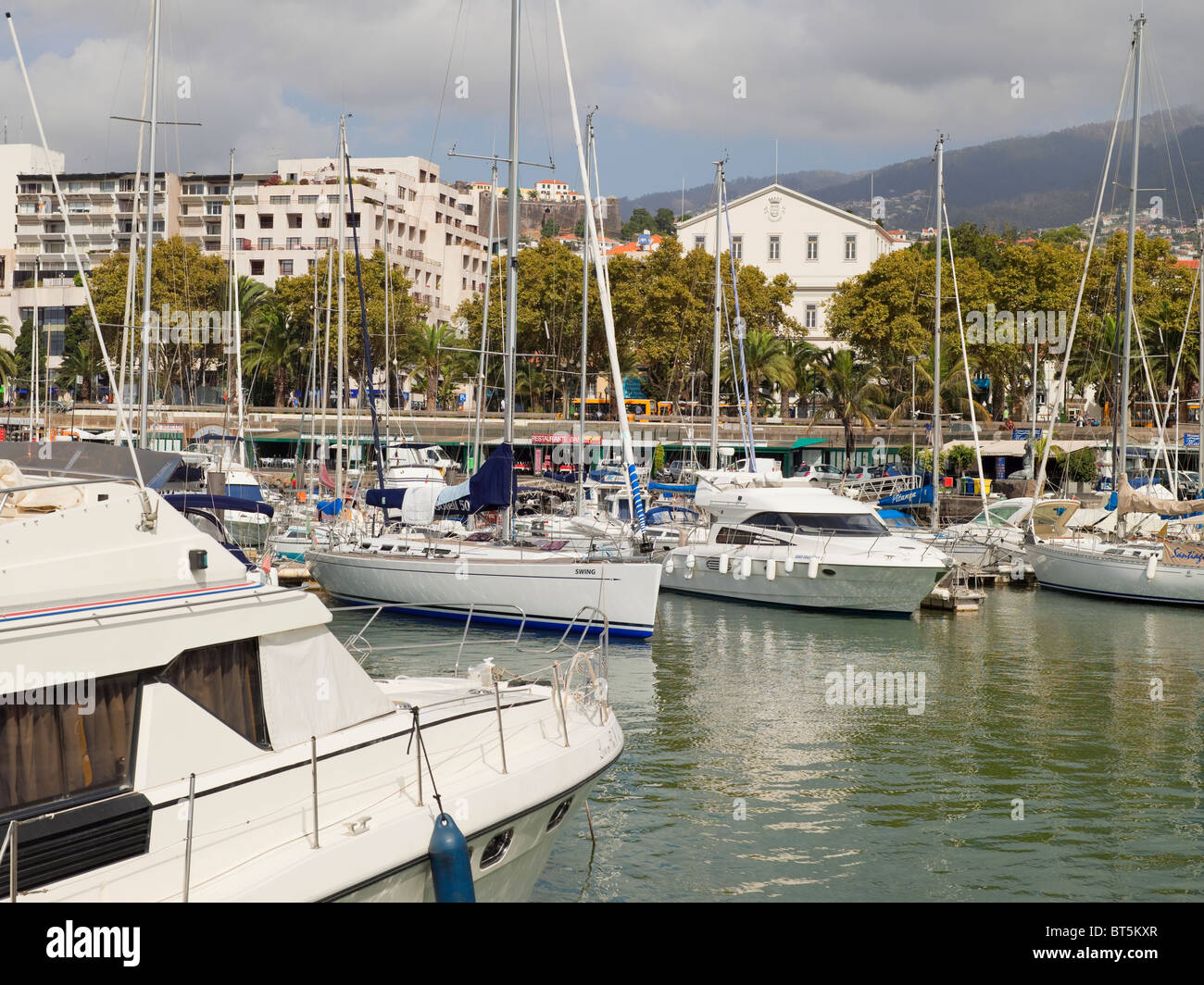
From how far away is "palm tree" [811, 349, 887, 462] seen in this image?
177ft

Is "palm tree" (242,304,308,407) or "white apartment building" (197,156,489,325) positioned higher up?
"white apartment building" (197,156,489,325)

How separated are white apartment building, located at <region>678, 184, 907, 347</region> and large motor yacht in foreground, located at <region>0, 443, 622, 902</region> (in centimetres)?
6842

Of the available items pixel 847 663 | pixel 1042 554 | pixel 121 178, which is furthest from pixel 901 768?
pixel 121 178

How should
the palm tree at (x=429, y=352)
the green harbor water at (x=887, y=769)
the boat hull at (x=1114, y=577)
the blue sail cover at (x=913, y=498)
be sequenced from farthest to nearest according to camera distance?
the palm tree at (x=429, y=352) → the blue sail cover at (x=913, y=498) → the boat hull at (x=1114, y=577) → the green harbor water at (x=887, y=769)

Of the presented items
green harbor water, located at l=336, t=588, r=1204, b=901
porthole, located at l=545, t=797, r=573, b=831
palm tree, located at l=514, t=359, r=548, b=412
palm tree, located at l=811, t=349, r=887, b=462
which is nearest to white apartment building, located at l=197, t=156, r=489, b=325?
palm tree, located at l=514, t=359, r=548, b=412

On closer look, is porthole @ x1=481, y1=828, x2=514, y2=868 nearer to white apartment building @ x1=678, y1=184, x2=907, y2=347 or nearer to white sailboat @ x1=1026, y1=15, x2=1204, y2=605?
white sailboat @ x1=1026, y1=15, x2=1204, y2=605

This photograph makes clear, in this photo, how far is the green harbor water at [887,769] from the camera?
9672mm

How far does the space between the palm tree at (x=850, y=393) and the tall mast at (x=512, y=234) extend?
33731 millimetres

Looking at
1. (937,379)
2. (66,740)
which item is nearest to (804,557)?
(937,379)

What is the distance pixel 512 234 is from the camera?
2180cm

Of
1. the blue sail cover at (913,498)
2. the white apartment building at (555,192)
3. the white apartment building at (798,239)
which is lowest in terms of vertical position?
Answer: the blue sail cover at (913,498)

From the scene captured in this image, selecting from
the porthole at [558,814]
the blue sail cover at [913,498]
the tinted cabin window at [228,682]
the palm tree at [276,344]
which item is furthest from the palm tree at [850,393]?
the tinted cabin window at [228,682]

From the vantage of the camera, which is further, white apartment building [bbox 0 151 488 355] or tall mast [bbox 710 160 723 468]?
white apartment building [bbox 0 151 488 355]

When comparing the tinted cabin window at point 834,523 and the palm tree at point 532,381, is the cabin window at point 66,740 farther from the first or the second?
the palm tree at point 532,381
